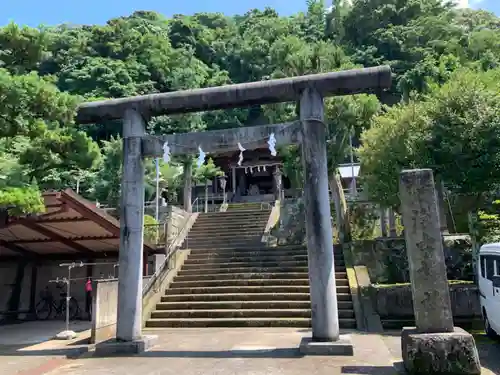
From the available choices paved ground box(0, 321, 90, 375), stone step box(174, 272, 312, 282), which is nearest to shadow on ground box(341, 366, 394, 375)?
paved ground box(0, 321, 90, 375)

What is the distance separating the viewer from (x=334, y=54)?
17.7 metres

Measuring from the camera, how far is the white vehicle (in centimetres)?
704

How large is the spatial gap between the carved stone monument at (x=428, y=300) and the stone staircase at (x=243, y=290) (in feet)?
15.1

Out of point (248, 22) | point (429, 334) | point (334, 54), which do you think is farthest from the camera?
point (248, 22)

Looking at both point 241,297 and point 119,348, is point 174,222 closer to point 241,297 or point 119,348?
point 241,297

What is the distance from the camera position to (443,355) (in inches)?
208

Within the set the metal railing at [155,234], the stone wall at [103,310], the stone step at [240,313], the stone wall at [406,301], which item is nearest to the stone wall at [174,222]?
the metal railing at [155,234]

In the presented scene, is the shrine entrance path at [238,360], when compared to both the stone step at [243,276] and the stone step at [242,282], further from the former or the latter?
the stone step at [243,276]

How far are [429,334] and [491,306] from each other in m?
2.70

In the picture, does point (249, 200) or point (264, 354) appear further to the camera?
point (249, 200)

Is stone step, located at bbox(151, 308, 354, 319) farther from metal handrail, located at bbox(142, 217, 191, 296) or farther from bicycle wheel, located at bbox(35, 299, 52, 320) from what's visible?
bicycle wheel, located at bbox(35, 299, 52, 320)

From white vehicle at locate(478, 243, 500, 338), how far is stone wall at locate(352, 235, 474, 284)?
14.2ft

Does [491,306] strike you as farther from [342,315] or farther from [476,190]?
[476,190]

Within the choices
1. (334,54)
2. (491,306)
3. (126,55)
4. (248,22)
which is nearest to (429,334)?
(491,306)
